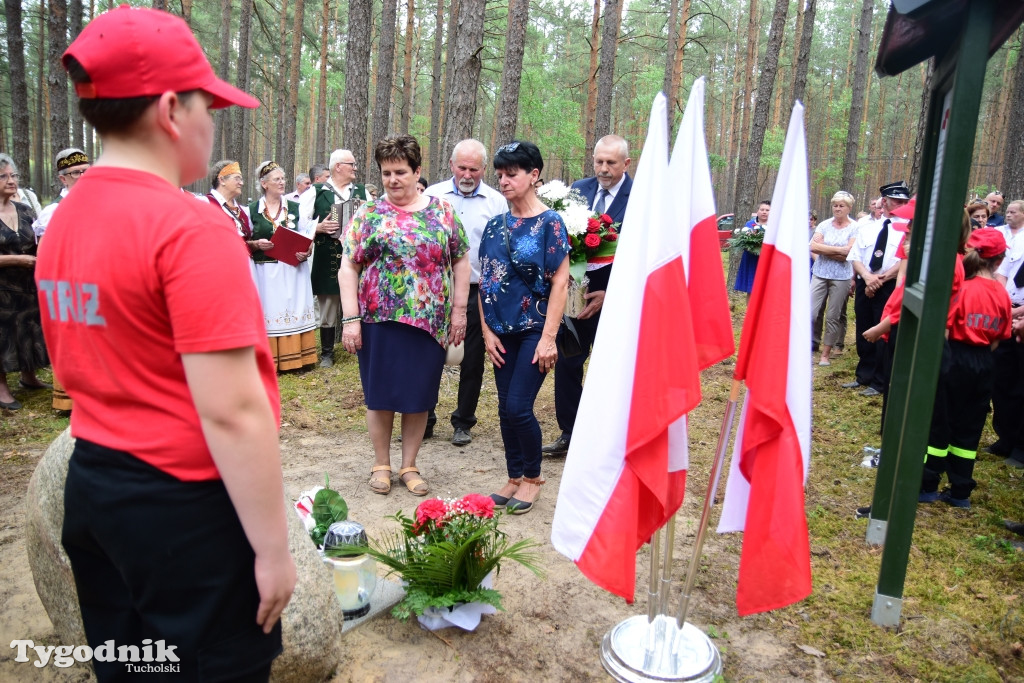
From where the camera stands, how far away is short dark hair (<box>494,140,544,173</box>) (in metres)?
3.95

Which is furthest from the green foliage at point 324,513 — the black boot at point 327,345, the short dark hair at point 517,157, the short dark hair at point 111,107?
the black boot at point 327,345

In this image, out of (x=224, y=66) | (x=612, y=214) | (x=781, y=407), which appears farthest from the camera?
(x=224, y=66)

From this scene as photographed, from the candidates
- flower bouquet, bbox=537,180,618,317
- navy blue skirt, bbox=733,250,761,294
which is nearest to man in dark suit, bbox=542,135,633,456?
flower bouquet, bbox=537,180,618,317

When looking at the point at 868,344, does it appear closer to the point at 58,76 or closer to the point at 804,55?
the point at 804,55

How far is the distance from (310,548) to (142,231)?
1780 mm

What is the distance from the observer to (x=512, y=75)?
904 cm

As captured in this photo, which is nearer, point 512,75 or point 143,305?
point 143,305

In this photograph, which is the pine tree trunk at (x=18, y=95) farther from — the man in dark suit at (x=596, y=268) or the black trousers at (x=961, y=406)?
the black trousers at (x=961, y=406)

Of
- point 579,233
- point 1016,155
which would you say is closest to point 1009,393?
point 579,233

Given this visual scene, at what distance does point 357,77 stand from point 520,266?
6939 mm

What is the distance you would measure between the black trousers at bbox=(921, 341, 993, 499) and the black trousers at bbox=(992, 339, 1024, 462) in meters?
1.37

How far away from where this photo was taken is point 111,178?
1.29 m

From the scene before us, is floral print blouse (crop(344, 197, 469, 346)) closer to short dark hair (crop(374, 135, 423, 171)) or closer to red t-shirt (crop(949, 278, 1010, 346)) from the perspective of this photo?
short dark hair (crop(374, 135, 423, 171))

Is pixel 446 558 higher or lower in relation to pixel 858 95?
lower
